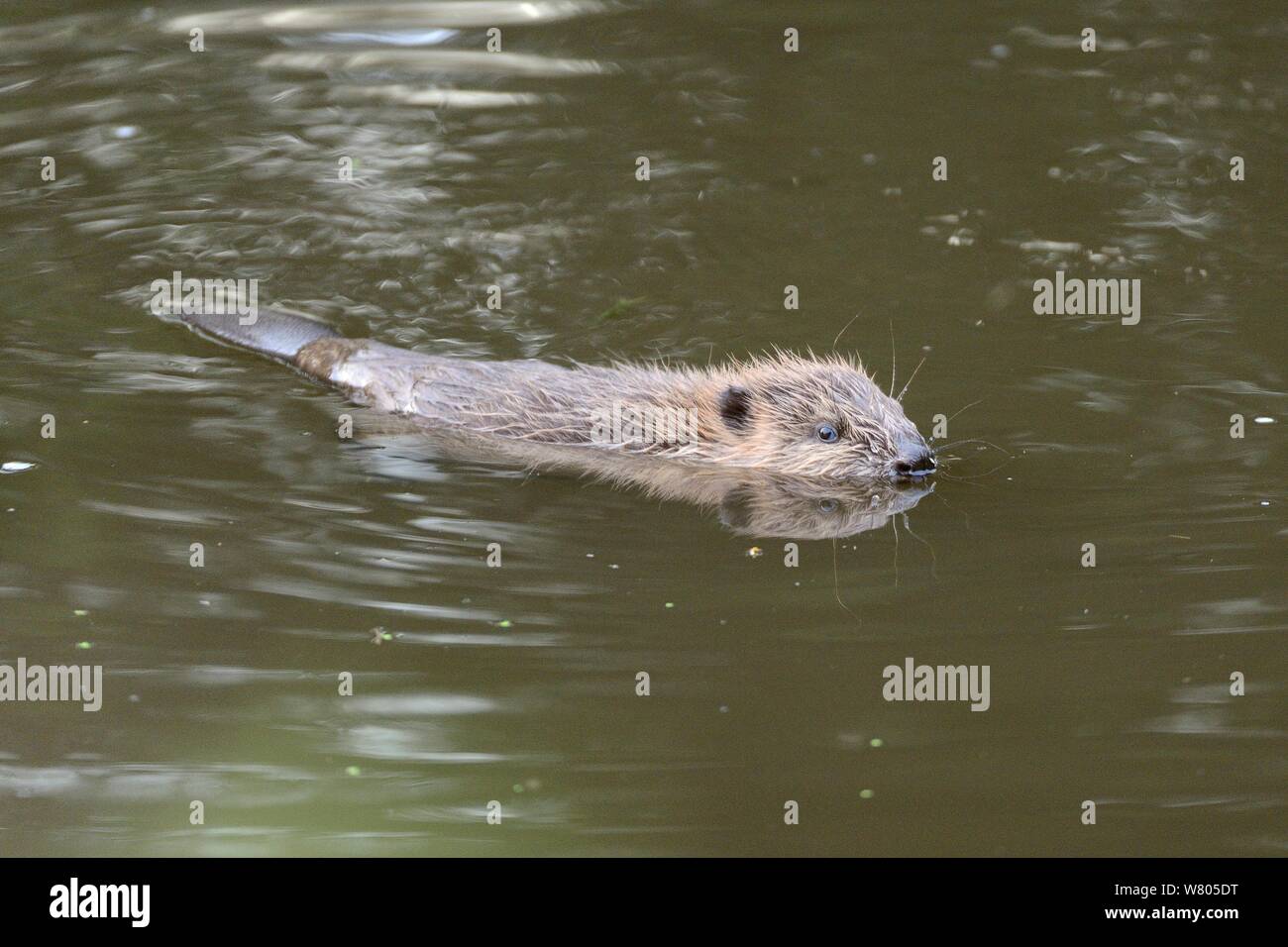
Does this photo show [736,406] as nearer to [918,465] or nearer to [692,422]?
[692,422]

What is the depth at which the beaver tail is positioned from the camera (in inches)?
322

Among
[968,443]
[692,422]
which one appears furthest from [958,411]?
[692,422]

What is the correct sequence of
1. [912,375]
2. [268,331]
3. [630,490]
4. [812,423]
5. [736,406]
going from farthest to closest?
[268,331] → [912,375] → [736,406] → [812,423] → [630,490]

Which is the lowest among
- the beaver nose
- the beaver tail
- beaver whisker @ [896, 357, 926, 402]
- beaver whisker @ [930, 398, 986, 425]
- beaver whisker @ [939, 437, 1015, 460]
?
the beaver nose

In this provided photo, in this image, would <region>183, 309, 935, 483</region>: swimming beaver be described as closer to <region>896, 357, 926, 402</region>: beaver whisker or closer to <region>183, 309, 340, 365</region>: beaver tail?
<region>896, 357, 926, 402</region>: beaver whisker

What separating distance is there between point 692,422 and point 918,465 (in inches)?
43.3

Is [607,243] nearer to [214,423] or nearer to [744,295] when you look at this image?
[744,295]

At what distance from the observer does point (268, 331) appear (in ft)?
27.2

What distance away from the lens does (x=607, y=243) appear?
9.47 metres

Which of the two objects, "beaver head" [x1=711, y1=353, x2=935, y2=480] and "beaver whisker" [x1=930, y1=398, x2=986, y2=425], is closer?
"beaver head" [x1=711, y1=353, x2=935, y2=480]

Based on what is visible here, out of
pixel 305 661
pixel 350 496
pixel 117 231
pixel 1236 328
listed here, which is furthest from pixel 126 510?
pixel 1236 328

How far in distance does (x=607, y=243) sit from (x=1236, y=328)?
11.3 feet

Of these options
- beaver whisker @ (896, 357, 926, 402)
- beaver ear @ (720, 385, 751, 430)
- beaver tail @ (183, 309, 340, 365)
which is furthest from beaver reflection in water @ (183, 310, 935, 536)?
beaver tail @ (183, 309, 340, 365)

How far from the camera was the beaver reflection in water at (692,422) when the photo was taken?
23.0 feet
